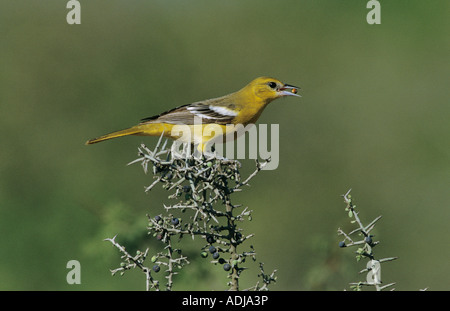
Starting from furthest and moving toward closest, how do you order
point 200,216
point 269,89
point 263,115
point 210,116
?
point 263,115, point 269,89, point 210,116, point 200,216

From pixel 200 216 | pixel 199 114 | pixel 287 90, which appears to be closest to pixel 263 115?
pixel 287 90

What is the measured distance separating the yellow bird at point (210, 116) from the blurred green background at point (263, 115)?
33.5 inches

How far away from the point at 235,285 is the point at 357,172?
4.81 meters

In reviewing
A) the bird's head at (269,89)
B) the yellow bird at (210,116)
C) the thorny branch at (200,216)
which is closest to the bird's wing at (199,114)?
the yellow bird at (210,116)

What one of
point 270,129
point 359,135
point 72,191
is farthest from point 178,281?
point 359,135

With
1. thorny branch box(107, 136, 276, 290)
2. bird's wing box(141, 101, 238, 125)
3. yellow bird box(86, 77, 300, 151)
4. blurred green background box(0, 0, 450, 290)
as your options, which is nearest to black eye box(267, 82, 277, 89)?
yellow bird box(86, 77, 300, 151)

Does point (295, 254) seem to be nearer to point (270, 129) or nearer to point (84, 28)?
point (270, 129)

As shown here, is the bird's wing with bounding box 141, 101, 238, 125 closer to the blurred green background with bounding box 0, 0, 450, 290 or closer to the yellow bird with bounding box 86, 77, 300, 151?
the yellow bird with bounding box 86, 77, 300, 151

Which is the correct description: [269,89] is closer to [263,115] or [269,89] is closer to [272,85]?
[272,85]

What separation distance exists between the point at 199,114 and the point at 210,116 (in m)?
0.10

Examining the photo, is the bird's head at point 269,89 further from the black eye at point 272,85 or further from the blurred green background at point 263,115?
the blurred green background at point 263,115

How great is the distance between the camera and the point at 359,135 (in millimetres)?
7906

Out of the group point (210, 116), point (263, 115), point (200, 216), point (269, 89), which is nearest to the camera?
point (200, 216)

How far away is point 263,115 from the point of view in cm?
785
